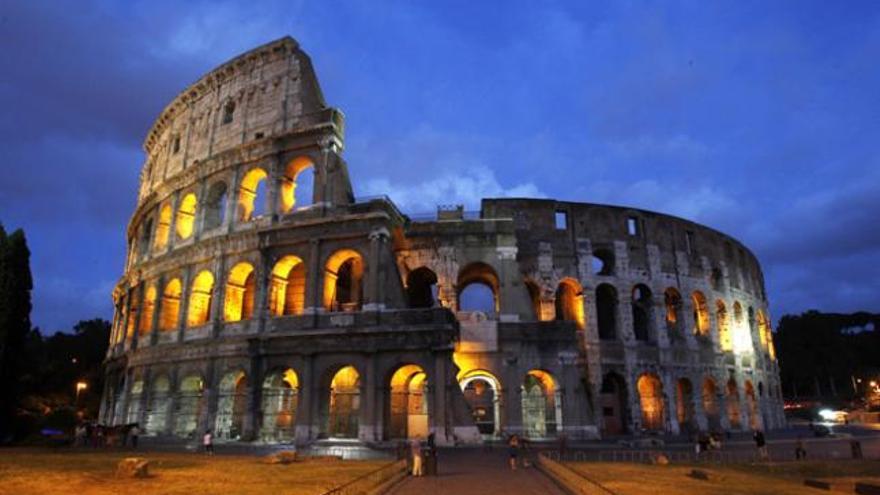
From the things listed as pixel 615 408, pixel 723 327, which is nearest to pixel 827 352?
pixel 723 327

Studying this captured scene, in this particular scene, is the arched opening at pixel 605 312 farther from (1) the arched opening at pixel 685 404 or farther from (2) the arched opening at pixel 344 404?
(2) the arched opening at pixel 344 404

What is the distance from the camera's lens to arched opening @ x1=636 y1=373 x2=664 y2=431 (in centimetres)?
2866

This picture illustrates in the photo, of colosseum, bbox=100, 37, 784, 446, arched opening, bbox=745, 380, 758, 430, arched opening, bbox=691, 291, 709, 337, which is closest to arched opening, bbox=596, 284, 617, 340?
colosseum, bbox=100, 37, 784, 446

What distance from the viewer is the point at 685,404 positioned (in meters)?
30.1

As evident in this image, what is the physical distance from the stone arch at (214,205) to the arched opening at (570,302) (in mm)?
17630

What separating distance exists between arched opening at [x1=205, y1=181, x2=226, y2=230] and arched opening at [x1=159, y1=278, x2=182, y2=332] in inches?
130

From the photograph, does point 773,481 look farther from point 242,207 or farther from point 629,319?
point 242,207

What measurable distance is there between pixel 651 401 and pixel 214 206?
24.6 meters

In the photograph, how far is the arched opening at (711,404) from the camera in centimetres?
3058

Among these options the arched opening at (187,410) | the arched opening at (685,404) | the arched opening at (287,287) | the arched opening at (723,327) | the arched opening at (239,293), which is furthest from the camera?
the arched opening at (723,327)

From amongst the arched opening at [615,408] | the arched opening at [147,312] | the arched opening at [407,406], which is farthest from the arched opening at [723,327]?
the arched opening at [147,312]

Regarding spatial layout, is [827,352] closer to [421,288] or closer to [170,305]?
[421,288]

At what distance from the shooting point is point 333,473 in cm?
1356

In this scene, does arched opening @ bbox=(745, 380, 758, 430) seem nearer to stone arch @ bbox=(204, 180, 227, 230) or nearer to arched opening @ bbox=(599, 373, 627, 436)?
arched opening @ bbox=(599, 373, 627, 436)
